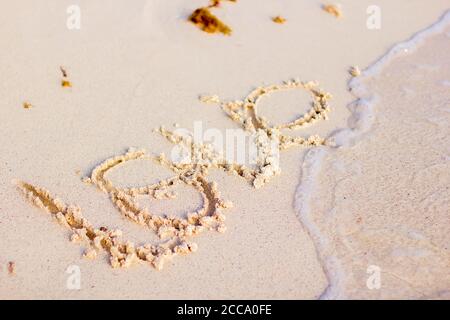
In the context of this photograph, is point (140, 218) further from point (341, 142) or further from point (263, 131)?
point (341, 142)

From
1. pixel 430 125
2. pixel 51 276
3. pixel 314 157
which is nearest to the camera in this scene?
pixel 51 276

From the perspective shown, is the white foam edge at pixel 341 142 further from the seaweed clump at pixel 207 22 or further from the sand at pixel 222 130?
the seaweed clump at pixel 207 22

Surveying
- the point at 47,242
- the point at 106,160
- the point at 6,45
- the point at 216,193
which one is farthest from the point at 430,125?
the point at 6,45

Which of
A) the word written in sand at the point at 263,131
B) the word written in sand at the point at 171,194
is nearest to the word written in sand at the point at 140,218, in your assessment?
the word written in sand at the point at 171,194

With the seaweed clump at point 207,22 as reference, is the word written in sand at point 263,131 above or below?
below

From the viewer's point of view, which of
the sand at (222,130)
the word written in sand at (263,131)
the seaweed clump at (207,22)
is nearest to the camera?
the sand at (222,130)

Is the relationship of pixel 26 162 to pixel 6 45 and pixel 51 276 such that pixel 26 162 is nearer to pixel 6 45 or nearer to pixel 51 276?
pixel 51 276

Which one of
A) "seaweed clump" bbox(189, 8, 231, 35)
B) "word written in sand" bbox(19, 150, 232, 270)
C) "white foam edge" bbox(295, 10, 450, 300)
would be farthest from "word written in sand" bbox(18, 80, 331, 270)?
"seaweed clump" bbox(189, 8, 231, 35)

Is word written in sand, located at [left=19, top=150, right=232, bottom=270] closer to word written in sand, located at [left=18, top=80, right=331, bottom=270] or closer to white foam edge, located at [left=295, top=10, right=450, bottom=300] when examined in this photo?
word written in sand, located at [left=18, top=80, right=331, bottom=270]
